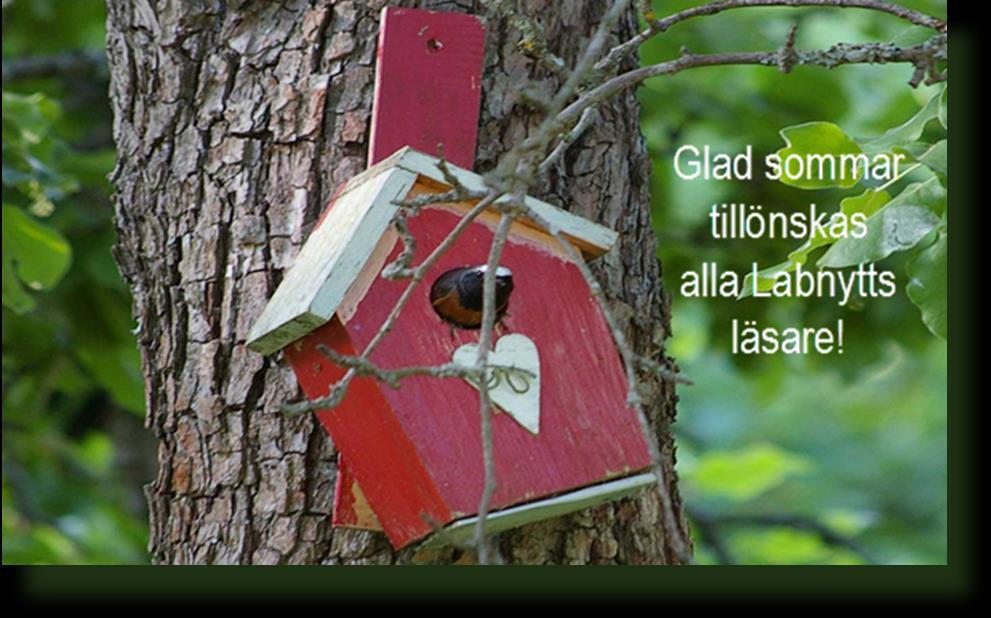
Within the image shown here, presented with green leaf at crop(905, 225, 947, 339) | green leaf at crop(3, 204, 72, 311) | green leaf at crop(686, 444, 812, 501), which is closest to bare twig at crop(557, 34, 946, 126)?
green leaf at crop(905, 225, 947, 339)

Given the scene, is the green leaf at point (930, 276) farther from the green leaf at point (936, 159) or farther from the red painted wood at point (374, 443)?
the red painted wood at point (374, 443)

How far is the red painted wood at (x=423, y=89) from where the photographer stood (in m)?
1.55

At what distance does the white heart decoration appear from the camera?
4.75 feet

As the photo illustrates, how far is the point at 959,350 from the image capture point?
66.3 inches

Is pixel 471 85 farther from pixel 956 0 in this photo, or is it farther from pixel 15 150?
pixel 15 150

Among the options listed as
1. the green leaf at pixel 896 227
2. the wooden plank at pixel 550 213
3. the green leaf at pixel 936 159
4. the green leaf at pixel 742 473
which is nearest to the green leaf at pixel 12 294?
the wooden plank at pixel 550 213

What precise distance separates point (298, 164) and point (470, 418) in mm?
384

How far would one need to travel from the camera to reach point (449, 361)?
4.76ft

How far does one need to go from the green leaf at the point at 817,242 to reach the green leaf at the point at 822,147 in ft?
0.09

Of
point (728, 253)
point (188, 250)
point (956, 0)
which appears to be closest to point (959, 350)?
point (956, 0)

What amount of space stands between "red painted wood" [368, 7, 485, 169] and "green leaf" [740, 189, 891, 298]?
352 millimetres

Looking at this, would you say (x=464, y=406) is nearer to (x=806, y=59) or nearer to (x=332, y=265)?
(x=332, y=265)

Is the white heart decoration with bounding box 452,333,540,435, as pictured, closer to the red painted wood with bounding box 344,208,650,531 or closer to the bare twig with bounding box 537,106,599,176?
the red painted wood with bounding box 344,208,650,531

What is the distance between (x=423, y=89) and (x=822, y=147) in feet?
1.48
